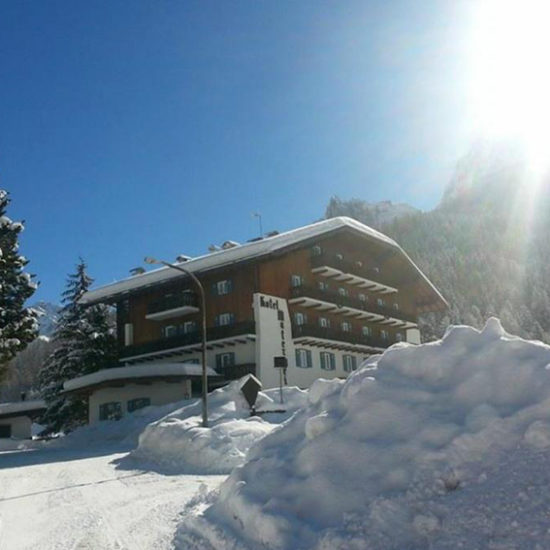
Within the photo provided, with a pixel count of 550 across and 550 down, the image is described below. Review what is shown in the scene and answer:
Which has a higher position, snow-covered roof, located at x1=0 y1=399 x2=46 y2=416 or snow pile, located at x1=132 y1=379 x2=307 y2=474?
snow-covered roof, located at x1=0 y1=399 x2=46 y2=416

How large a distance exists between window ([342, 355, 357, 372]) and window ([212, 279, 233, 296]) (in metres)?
10.4

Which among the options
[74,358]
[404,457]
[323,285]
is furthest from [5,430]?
[404,457]

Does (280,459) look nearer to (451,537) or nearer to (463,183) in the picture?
(451,537)

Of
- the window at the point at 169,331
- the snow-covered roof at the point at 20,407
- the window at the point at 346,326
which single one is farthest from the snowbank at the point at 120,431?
the snow-covered roof at the point at 20,407

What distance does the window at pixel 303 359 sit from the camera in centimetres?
3697

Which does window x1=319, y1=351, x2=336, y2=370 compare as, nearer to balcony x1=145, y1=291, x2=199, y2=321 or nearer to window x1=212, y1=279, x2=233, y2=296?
window x1=212, y1=279, x2=233, y2=296

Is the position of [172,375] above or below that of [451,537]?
above

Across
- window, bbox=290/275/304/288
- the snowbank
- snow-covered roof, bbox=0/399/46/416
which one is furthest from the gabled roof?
snow-covered roof, bbox=0/399/46/416

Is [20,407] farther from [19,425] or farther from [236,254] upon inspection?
[236,254]

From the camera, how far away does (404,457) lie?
19.6 feet

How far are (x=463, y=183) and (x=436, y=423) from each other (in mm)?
203939

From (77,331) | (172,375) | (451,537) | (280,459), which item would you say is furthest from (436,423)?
(77,331)

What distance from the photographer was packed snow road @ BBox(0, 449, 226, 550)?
301 inches

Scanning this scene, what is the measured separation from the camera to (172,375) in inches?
1304
